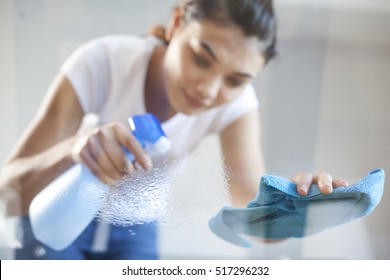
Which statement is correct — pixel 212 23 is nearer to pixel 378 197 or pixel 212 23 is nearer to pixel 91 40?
pixel 91 40

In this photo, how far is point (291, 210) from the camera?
2.10 feet

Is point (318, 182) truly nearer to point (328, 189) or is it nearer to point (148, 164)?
point (328, 189)

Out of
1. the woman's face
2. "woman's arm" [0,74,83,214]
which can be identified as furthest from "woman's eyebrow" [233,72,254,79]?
"woman's arm" [0,74,83,214]

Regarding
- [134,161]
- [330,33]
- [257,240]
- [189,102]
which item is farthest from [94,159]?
[330,33]

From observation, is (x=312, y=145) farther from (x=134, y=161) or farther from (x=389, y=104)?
(x=134, y=161)

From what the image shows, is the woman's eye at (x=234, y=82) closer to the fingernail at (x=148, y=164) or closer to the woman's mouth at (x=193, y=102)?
the woman's mouth at (x=193, y=102)

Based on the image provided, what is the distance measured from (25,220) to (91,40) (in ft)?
0.98

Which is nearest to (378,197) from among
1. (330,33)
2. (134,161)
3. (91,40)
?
(330,33)

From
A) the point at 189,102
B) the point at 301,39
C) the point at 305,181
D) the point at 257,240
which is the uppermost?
the point at 301,39

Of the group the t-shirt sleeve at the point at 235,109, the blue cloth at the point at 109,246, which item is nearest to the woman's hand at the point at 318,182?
the t-shirt sleeve at the point at 235,109

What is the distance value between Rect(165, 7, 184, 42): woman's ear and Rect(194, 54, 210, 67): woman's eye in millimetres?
52

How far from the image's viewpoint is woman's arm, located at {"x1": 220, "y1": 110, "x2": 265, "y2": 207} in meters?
0.66

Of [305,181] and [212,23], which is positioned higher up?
[212,23]

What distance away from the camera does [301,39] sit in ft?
2.17
